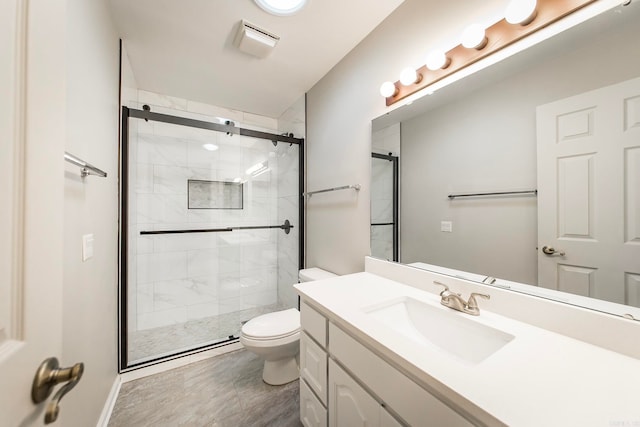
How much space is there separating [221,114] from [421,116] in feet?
7.36

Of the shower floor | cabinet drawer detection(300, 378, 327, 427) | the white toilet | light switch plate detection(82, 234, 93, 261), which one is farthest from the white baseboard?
cabinet drawer detection(300, 378, 327, 427)

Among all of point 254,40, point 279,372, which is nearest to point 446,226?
point 279,372

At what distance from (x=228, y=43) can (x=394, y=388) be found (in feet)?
7.03

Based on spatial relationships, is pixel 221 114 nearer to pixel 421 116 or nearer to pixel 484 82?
pixel 421 116

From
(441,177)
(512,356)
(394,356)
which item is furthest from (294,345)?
(441,177)

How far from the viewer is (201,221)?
2490 mm

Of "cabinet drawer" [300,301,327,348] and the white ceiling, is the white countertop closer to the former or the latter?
"cabinet drawer" [300,301,327,348]

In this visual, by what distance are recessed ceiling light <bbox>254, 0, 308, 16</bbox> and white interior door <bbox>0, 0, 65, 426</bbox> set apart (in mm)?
1164

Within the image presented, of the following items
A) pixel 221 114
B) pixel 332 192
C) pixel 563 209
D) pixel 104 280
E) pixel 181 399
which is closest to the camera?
pixel 563 209

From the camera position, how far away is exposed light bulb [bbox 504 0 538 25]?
0.87m

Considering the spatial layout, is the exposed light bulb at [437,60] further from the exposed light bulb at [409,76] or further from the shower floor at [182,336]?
the shower floor at [182,336]

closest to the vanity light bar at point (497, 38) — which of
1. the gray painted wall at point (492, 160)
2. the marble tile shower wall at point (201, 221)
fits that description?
the gray painted wall at point (492, 160)

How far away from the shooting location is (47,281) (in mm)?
459

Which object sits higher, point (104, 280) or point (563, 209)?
point (563, 209)
